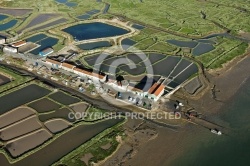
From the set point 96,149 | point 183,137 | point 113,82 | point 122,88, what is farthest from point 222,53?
point 96,149

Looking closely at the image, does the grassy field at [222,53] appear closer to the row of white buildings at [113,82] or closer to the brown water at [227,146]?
the brown water at [227,146]

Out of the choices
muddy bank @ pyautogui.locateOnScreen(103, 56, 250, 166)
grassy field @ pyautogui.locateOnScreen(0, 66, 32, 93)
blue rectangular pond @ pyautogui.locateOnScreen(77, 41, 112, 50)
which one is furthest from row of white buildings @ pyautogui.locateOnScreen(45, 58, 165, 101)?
blue rectangular pond @ pyautogui.locateOnScreen(77, 41, 112, 50)

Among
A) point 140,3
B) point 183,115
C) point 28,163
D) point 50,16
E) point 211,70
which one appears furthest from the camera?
point 140,3

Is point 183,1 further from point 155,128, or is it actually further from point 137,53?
point 155,128

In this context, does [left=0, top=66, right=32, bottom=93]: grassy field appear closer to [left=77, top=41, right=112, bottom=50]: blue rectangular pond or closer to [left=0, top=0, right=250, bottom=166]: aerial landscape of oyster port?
[left=0, top=0, right=250, bottom=166]: aerial landscape of oyster port

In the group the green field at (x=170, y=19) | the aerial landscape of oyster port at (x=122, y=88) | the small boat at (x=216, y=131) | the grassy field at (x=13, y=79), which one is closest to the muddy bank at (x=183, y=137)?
the aerial landscape of oyster port at (x=122, y=88)

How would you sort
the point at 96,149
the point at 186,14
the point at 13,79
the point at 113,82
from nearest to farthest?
the point at 96,149
the point at 113,82
the point at 13,79
the point at 186,14

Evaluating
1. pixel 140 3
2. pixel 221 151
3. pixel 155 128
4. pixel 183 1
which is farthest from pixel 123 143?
pixel 183 1

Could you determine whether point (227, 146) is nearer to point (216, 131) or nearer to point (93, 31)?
point (216, 131)
